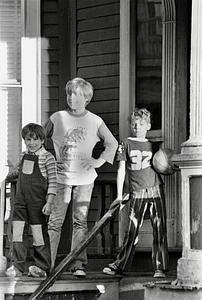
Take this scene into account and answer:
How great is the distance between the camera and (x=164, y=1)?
1229 centimetres

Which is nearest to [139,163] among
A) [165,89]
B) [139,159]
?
[139,159]

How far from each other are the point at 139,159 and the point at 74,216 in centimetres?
84

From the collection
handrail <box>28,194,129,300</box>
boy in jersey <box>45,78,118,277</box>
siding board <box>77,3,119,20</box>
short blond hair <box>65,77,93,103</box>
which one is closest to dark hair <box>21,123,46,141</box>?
boy in jersey <box>45,78,118,277</box>

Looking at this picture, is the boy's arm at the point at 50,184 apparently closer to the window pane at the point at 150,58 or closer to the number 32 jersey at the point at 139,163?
the number 32 jersey at the point at 139,163

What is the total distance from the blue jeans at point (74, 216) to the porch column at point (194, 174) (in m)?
1.23

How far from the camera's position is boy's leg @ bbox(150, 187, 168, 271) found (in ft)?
36.9

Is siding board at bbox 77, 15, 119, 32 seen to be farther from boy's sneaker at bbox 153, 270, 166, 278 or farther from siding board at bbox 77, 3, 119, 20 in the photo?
boy's sneaker at bbox 153, 270, 166, 278

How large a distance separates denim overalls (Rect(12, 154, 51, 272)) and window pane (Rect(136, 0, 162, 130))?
1.68m

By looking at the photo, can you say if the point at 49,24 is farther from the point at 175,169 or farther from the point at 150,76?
the point at 175,169

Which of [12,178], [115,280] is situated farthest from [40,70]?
[115,280]

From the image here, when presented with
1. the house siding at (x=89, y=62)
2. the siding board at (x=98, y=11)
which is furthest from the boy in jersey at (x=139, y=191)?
the siding board at (x=98, y=11)

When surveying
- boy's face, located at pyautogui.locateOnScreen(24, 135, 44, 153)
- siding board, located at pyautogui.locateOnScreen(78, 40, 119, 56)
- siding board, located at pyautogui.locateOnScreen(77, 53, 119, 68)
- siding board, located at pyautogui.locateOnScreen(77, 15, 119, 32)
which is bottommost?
boy's face, located at pyautogui.locateOnScreen(24, 135, 44, 153)

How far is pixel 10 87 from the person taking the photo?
492 inches

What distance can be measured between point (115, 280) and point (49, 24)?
3.38 metres
